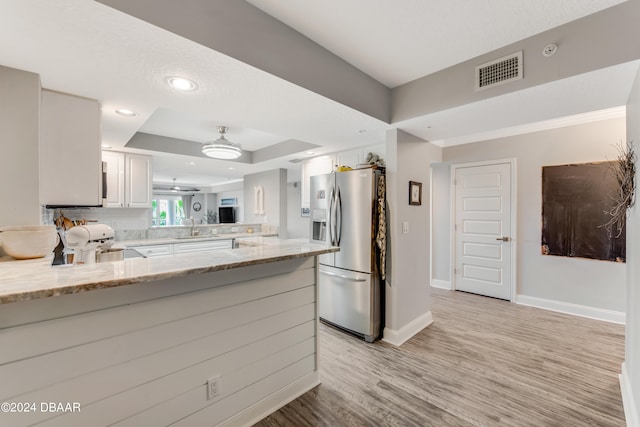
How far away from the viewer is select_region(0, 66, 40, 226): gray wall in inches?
65.0

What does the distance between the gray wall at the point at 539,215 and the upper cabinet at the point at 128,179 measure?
5.39 metres

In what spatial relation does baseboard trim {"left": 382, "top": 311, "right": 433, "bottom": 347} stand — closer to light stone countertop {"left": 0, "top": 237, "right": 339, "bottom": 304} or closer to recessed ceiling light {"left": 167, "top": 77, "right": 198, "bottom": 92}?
light stone countertop {"left": 0, "top": 237, "right": 339, "bottom": 304}

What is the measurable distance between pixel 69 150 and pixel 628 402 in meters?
4.53

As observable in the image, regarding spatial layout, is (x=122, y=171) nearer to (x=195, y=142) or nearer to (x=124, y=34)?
(x=195, y=142)

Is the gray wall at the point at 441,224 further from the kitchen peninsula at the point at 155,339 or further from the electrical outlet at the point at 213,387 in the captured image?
the electrical outlet at the point at 213,387

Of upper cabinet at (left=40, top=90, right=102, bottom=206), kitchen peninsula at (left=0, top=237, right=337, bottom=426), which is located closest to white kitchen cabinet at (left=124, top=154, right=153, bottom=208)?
upper cabinet at (left=40, top=90, right=102, bottom=206)

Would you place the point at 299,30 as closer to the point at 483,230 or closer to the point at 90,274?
the point at 90,274

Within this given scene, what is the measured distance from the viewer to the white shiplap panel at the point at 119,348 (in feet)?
3.58

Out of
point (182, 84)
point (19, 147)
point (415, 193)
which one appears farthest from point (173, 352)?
point (415, 193)

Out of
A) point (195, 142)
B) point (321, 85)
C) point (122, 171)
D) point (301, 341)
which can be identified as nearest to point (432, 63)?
point (321, 85)

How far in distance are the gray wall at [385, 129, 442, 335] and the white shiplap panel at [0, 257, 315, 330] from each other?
166 cm

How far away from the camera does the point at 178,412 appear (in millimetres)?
1501

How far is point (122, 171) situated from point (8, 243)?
119 inches

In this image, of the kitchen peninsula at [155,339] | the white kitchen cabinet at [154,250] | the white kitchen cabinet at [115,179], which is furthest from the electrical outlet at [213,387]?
the white kitchen cabinet at [115,179]
